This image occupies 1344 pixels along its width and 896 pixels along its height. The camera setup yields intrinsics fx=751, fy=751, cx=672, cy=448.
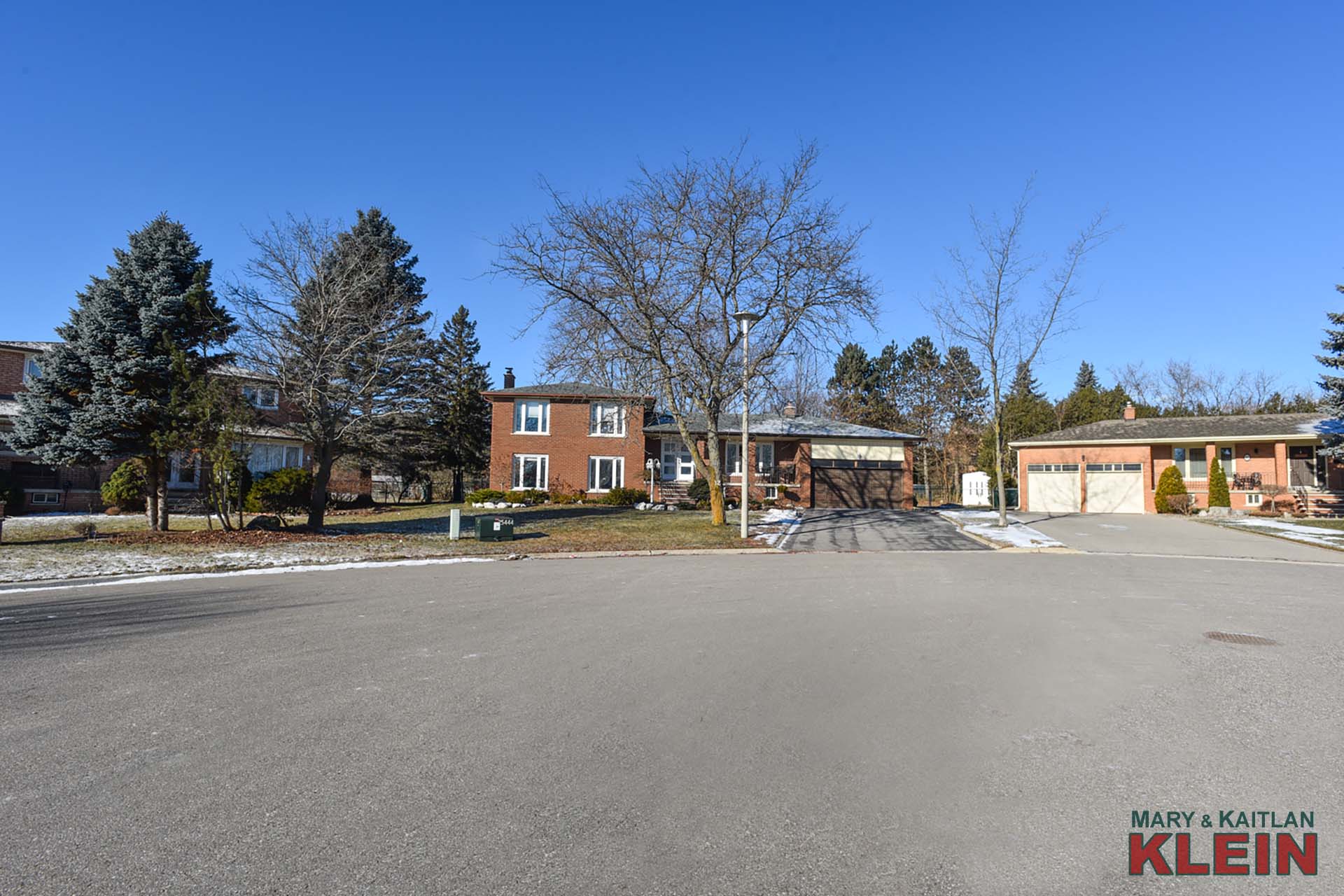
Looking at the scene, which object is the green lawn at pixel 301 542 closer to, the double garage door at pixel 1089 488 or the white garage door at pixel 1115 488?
the double garage door at pixel 1089 488

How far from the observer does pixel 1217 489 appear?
3125 centimetres

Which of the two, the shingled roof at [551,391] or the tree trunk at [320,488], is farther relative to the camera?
the shingled roof at [551,391]

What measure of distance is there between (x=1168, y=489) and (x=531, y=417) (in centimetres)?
2872

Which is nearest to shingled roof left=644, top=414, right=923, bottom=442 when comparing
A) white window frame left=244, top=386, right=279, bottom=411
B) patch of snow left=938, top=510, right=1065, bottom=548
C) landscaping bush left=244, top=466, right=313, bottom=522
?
patch of snow left=938, top=510, right=1065, bottom=548

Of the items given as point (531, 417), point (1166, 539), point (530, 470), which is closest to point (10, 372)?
point (531, 417)

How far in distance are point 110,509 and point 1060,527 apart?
108ft

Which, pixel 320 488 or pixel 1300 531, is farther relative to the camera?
pixel 1300 531

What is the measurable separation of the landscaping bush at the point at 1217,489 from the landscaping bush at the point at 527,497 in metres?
28.5

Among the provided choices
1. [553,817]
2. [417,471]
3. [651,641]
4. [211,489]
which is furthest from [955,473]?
[553,817]

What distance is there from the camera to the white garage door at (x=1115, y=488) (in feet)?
111

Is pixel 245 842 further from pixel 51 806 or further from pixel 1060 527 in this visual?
pixel 1060 527

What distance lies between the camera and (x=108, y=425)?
18.8 metres

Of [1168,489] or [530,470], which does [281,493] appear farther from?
[1168,489]

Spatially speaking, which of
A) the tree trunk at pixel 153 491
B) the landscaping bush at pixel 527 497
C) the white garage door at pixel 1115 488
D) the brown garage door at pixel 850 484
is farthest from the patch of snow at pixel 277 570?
the white garage door at pixel 1115 488
